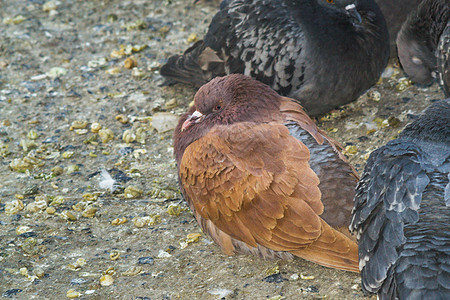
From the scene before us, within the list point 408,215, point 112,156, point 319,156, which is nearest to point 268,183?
point 319,156

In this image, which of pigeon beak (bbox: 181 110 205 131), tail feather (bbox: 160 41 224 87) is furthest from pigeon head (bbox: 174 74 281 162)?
tail feather (bbox: 160 41 224 87)

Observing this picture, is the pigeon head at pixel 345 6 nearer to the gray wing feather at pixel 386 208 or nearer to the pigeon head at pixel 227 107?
the pigeon head at pixel 227 107

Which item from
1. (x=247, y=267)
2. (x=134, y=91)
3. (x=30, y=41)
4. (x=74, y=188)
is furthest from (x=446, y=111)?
(x=30, y=41)

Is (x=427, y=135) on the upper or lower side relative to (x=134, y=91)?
upper

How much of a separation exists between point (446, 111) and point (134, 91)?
3.42m

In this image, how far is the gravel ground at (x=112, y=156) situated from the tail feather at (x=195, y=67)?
20 cm

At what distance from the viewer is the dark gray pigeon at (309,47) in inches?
210

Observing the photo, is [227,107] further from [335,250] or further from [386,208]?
[386,208]

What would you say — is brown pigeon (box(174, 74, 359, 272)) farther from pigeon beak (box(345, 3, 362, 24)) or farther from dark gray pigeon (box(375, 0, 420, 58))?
dark gray pigeon (box(375, 0, 420, 58))

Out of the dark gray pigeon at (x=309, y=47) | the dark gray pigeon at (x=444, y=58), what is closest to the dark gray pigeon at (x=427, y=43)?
the dark gray pigeon at (x=444, y=58)

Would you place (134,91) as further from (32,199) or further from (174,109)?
(32,199)

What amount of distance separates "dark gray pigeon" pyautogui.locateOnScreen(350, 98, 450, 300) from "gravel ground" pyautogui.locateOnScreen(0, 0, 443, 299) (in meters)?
0.40

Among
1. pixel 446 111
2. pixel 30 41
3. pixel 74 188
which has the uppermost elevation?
pixel 446 111

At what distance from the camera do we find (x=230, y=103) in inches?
170
